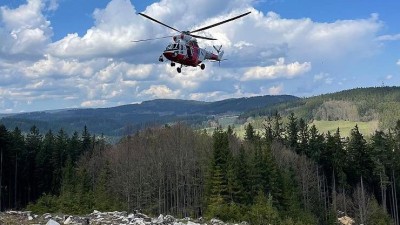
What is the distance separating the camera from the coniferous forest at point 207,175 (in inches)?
2422

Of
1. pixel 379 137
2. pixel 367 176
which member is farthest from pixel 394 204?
pixel 379 137

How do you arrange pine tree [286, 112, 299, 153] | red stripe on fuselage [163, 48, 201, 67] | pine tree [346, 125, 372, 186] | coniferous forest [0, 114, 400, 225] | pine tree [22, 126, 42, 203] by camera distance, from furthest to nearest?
pine tree [286, 112, 299, 153], pine tree [346, 125, 372, 186], pine tree [22, 126, 42, 203], coniferous forest [0, 114, 400, 225], red stripe on fuselage [163, 48, 201, 67]

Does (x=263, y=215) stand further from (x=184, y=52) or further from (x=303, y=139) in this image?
(x=303, y=139)

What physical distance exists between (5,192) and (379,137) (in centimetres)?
7653

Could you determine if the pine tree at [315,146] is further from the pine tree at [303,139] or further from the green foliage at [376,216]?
the green foliage at [376,216]

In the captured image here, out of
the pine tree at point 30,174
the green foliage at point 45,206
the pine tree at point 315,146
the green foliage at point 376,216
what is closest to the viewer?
the green foliage at point 45,206

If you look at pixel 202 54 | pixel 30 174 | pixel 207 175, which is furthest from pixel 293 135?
pixel 202 54

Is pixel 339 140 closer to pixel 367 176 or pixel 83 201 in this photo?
pixel 367 176

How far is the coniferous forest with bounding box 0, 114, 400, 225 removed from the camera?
61.5m

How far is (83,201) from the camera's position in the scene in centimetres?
5772

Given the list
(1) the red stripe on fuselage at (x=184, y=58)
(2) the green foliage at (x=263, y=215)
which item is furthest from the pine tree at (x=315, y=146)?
(1) the red stripe on fuselage at (x=184, y=58)

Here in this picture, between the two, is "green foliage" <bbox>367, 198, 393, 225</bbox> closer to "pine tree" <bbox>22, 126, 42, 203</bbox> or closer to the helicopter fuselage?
the helicopter fuselage

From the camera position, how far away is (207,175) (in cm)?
6250

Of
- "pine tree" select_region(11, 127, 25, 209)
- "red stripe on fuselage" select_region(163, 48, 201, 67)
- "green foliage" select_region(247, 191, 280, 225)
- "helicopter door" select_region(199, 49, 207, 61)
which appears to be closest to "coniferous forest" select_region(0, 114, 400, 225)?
"green foliage" select_region(247, 191, 280, 225)
